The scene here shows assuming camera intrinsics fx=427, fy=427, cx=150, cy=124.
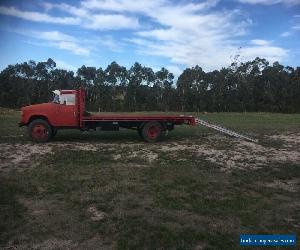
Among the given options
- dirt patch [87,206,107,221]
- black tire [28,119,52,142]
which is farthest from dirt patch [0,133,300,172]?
dirt patch [87,206,107,221]

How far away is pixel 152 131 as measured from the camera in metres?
19.2

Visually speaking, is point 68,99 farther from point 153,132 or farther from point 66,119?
point 153,132

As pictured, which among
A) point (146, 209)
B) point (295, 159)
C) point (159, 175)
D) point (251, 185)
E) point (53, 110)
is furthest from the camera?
point (53, 110)

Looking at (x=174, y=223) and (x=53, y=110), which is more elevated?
(x=53, y=110)

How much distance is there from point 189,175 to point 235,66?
269 feet

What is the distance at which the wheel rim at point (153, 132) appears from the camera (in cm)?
1912

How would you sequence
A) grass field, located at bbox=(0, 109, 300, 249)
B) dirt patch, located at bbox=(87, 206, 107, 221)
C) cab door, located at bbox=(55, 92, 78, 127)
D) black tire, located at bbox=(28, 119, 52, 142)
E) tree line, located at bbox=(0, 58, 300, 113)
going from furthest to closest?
tree line, located at bbox=(0, 58, 300, 113)
cab door, located at bbox=(55, 92, 78, 127)
black tire, located at bbox=(28, 119, 52, 142)
dirt patch, located at bbox=(87, 206, 107, 221)
grass field, located at bbox=(0, 109, 300, 249)

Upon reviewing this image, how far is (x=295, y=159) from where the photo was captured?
590 inches

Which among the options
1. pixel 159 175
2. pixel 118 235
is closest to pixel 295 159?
pixel 159 175

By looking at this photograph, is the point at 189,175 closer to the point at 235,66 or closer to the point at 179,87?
the point at 179,87

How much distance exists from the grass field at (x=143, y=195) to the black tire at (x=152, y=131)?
1716 millimetres

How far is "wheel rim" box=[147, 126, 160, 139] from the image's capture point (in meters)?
19.1

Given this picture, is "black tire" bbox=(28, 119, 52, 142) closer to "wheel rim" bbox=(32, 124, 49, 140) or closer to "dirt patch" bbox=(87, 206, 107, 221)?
"wheel rim" bbox=(32, 124, 49, 140)

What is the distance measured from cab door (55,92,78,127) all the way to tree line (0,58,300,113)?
59.0 m
